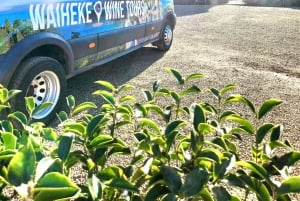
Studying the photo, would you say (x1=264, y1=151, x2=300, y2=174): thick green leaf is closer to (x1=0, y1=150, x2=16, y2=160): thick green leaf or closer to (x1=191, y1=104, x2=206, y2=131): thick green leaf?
(x1=191, y1=104, x2=206, y2=131): thick green leaf

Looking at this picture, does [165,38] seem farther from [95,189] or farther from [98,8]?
[95,189]

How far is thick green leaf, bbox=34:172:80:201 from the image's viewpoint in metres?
0.78

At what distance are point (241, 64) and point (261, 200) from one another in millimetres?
6174

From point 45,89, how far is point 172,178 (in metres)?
3.24

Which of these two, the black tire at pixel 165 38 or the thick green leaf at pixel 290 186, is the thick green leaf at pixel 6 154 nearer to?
the thick green leaf at pixel 290 186

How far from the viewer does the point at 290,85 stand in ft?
18.3

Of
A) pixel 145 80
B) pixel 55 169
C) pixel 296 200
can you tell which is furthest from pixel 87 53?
pixel 55 169

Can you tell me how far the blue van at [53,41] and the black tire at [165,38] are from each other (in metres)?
1.96

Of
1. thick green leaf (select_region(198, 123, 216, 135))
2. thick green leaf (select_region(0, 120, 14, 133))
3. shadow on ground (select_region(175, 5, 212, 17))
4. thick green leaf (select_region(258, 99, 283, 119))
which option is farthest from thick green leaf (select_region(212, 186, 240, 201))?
shadow on ground (select_region(175, 5, 212, 17))

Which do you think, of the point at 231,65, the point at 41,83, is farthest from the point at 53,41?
the point at 231,65

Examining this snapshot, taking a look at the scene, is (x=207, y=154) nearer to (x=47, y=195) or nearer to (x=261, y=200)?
(x=261, y=200)

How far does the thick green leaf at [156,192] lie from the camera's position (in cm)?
106

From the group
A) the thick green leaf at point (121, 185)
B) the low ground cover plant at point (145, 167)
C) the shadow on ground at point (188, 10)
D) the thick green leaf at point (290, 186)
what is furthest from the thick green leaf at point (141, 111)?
the shadow on ground at point (188, 10)

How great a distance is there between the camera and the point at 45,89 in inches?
156
